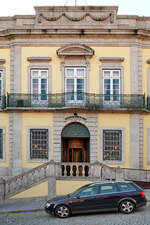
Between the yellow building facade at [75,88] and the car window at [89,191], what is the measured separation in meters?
6.03

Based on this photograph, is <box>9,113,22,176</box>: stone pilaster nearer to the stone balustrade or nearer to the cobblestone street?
the stone balustrade

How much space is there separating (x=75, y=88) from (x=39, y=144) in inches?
174

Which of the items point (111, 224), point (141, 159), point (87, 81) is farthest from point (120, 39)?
point (111, 224)

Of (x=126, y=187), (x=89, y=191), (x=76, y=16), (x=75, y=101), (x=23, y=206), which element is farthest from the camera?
(x=76, y=16)

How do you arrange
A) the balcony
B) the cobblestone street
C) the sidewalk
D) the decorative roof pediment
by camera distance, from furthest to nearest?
the decorative roof pediment
the balcony
the sidewalk
the cobblestone street

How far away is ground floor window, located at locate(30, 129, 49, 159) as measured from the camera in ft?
57.5

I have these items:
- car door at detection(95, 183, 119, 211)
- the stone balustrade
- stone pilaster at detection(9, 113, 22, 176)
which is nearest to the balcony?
stone pilaster at detection(9, 113, 22, 176)

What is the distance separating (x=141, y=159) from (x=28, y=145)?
7.46 metres

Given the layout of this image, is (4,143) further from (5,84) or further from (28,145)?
(5,84)

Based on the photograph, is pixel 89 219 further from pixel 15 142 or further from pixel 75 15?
pixel 75 15

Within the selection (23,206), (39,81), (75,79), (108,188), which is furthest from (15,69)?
Result: (108,188)

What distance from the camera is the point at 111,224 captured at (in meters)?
9.83

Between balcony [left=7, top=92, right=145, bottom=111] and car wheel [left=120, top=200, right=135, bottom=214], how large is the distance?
7.47m

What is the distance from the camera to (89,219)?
10570 mm
